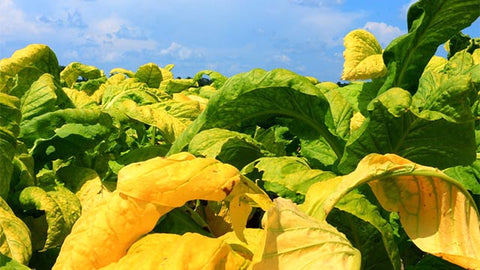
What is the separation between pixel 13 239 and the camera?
1388 mm

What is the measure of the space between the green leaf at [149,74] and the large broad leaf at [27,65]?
77.7 inches

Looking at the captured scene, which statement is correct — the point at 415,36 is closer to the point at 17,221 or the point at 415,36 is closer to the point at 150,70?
the point at 17,221

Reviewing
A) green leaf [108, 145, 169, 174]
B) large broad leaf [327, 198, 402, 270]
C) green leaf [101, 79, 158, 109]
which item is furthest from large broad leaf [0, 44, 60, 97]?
large broad leaf [327, 198, 402, 270]

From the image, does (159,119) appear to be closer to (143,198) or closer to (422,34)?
(422,34)

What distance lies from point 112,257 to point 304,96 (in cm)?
68

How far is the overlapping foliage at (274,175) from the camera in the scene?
918 mm

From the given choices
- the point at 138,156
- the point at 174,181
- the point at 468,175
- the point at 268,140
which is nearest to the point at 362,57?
the point at 268,140

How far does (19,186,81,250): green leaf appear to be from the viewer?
158 centimetres

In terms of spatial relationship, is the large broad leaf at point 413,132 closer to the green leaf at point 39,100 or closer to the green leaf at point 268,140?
the green leaf at point 268,140

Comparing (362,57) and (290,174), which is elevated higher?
(362,57)

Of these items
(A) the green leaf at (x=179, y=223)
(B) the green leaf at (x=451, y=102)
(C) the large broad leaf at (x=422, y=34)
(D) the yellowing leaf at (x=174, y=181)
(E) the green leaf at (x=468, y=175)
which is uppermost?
(C) the large broad leaf at (x=422, y=34)

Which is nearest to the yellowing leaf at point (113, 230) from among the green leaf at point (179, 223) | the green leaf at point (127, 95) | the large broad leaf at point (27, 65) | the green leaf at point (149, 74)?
the green leaf at point (179, 223)

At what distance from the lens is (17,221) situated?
1468 mm

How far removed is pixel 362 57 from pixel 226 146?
0.55 metres
